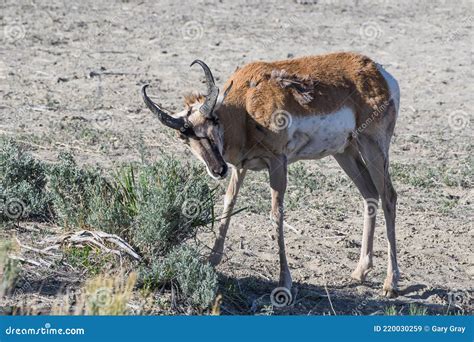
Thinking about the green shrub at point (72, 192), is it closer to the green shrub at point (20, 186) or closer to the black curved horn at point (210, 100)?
the green shrub at point (20, 186)

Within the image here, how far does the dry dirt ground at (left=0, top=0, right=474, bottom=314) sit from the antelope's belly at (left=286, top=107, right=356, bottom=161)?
1.15 metres

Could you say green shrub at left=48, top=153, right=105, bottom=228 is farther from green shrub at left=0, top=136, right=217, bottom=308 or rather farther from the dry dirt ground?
the dry dirt ground

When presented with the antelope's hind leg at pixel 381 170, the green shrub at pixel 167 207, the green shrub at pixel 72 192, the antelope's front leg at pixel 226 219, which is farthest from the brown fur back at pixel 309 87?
the green shrub at pixel 72 192

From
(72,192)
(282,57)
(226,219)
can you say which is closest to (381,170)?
(226,219)

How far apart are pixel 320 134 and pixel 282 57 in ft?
26.6

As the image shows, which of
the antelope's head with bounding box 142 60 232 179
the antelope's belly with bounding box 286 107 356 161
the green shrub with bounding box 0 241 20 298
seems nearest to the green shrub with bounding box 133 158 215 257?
the antelope's head with bounding box 142 60 232 179

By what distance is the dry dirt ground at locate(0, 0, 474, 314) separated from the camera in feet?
34.3

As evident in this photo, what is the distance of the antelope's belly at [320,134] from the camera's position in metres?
10.1

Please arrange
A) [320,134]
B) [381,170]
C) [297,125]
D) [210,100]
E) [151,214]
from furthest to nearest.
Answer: [381,170] < [320,134] < [297,125] < [210,100] < [151,214]

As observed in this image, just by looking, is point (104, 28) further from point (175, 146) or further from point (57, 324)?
point (57, 324)

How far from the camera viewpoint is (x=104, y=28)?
19.1 metres

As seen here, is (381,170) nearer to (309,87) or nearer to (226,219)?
(309,87)

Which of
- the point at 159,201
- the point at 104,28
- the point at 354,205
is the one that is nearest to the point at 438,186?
the point at 354,205

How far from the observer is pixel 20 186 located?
34.1 ft
